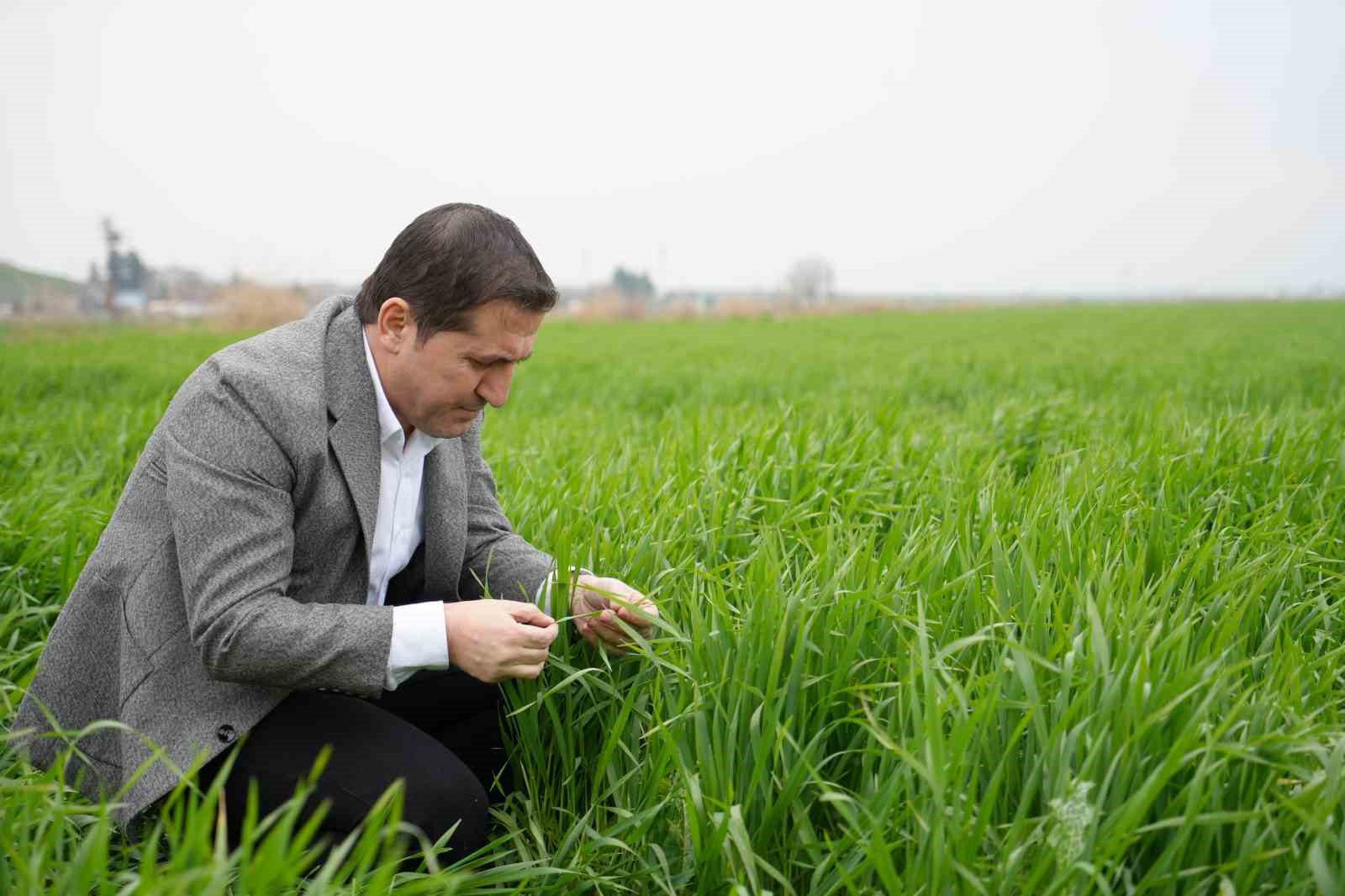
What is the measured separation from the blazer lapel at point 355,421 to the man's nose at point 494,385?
8.7 inches

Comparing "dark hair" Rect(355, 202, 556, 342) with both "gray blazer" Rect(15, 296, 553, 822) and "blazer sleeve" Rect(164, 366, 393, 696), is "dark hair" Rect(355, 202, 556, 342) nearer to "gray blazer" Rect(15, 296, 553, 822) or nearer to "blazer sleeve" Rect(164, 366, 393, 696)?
"gray blazer" Rect(15, 296, 553, 822)

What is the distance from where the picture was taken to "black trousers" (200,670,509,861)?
1.76 meters

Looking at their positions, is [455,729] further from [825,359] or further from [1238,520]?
[825,359]

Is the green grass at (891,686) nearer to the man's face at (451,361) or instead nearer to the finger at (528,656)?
the finger at (528,656)

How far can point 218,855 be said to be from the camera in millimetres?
1126

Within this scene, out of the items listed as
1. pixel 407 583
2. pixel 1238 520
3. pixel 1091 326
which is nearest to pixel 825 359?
pixel 1238 520

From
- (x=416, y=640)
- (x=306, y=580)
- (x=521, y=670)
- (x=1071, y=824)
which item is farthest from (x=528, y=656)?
(x=1071, y=824)

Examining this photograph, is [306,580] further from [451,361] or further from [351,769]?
[451,361]

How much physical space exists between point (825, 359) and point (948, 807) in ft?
32.3

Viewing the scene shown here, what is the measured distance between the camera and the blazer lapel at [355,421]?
1.86m

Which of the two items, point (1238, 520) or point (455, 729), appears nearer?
point (455, 729)

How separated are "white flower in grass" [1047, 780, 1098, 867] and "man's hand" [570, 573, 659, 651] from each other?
0.85 m

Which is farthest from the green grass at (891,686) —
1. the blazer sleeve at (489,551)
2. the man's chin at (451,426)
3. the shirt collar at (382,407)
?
the shirt collar at (382,407)

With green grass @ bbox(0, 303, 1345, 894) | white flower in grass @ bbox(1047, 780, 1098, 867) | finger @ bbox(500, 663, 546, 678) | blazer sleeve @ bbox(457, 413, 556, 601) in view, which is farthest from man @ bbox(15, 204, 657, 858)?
white flower in grass @ bbox(1047, 780, 1098, 867)
